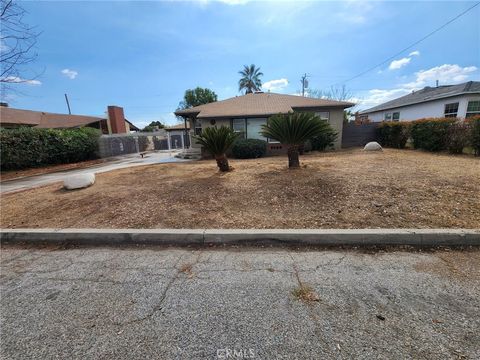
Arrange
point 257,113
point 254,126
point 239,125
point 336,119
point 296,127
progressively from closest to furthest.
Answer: point 296,127 → point 257,113 → point 254,126 → point 239,125 → point 336,119

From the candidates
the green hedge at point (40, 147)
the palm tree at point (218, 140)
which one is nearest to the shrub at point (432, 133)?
the palm tree at point (218, 140)

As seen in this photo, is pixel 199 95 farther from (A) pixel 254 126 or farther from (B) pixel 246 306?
(B) pixel 246 306

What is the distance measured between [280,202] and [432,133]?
33.9 ft

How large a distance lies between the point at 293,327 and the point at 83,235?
141 inches

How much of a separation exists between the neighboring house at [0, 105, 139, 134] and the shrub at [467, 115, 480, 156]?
109 feet

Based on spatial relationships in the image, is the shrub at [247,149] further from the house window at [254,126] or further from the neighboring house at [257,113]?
the house window at [254,126]

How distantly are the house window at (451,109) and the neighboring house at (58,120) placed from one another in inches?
1466

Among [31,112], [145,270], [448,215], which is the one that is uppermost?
[31,112]

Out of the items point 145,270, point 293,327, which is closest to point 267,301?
point 293,327

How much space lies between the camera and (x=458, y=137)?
30.6 ft

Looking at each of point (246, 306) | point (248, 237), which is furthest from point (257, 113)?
point (246, 306)

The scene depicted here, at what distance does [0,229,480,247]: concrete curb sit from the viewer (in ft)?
10.4

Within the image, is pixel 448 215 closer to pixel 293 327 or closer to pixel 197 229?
pixel 293 327

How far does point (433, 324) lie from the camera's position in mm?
1895
